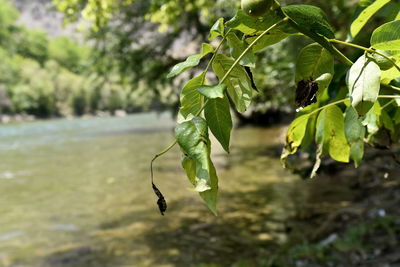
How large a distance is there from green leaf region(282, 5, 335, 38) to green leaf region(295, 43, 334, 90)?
141 mm

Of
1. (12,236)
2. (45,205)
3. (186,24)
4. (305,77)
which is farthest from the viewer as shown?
(186,24)

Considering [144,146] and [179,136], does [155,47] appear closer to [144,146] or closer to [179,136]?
[144,146]

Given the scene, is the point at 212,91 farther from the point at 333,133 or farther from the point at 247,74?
the point at 333,133

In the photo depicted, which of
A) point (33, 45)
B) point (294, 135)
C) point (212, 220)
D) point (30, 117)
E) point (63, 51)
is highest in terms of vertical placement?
point (294, 135)

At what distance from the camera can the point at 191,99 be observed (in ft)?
1.90

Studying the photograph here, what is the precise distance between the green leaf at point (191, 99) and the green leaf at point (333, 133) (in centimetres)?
42

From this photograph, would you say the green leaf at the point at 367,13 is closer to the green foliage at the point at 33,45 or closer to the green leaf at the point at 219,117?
the green leaf at the point at 219,117

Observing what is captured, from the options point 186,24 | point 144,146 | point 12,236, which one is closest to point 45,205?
point 12,236

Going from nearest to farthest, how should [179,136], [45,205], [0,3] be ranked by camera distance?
[179,136]
[45,205]
[0,3]

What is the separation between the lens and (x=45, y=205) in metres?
9.76

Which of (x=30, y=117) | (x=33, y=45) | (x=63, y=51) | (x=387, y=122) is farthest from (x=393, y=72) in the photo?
(x=63, y=51)

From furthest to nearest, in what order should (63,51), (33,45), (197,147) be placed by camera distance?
(63,51)
(33,45)
(197,147)

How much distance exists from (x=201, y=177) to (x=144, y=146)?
21.7 meters

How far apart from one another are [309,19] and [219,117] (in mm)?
165
